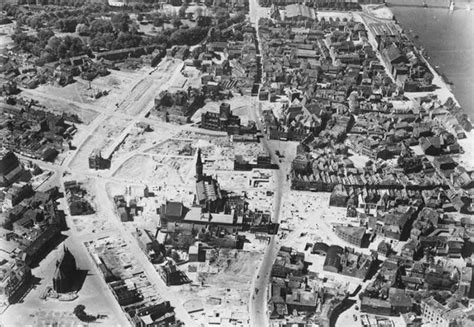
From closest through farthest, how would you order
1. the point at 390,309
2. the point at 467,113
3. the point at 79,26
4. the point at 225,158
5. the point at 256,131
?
the point at 390,309, the point at 225,158, the point at 256,131, the point at 467,113, the point at 79,26

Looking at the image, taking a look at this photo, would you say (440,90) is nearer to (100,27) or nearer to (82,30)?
(100,27)

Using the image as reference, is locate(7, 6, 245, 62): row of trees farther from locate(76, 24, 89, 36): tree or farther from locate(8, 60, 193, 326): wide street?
locate(8, 60, 193, 326): wide street

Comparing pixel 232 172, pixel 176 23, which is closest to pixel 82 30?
pixel 176 23

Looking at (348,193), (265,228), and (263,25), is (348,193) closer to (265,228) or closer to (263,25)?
(265,228)

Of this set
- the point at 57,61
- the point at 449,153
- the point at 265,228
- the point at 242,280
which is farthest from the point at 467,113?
the point at 57,61

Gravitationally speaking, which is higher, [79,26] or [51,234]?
[79,26]

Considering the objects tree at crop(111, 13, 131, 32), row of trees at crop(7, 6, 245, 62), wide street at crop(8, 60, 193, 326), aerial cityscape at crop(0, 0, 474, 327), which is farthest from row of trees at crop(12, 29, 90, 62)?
wide street at crop(8, 60, 193, 326)
